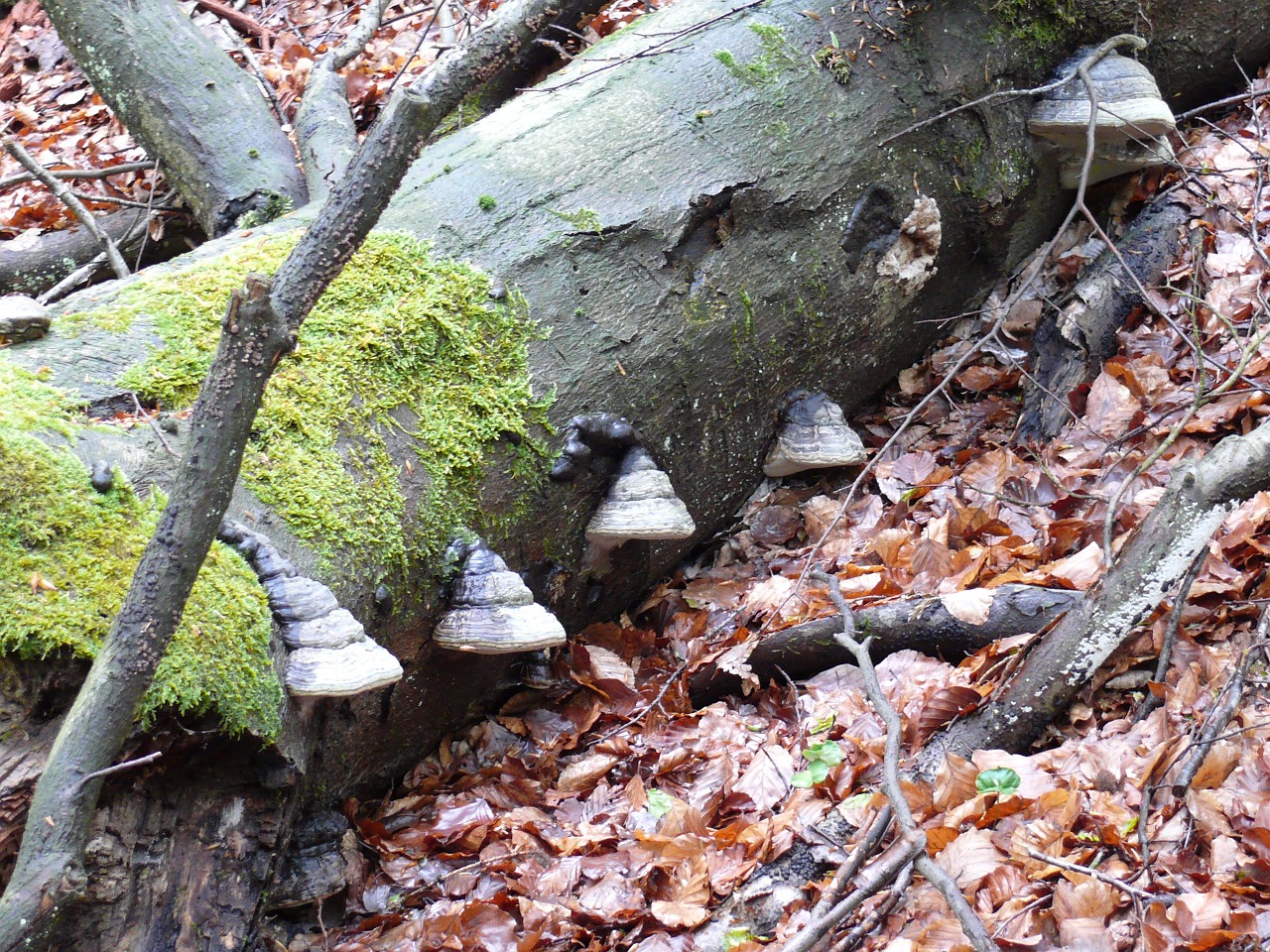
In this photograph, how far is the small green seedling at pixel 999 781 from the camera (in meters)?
2.80

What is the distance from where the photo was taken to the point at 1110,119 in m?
4.37

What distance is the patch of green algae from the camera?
2.49 meters

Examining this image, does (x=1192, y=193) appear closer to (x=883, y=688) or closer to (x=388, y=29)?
(x=883, y=688)

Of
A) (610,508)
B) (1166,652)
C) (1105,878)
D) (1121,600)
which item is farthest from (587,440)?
(1105,878)

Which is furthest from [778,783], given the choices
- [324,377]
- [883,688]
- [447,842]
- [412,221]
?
[412,221]

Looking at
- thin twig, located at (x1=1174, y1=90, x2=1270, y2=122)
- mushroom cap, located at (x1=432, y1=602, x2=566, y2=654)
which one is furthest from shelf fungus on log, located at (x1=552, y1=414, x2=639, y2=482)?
thin twig, located at (x1=1174, y1=90, x2=1270, y2=122)

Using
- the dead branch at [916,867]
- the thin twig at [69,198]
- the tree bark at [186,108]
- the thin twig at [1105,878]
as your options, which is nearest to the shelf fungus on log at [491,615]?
the dead branch at [916,867]

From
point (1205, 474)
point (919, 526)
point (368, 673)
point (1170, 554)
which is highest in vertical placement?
point (368, 673)

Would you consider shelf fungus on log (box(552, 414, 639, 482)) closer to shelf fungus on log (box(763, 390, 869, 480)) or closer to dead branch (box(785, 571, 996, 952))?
shelf fungus on log (box(763, 390, 869, 480))

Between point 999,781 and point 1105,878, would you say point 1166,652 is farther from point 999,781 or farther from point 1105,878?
point 1105,878

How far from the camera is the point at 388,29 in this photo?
24.2 ft

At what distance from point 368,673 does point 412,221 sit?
69.8 inches

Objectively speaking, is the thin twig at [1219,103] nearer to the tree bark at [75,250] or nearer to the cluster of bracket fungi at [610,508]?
the cluster of bracket fungi at [610,508]

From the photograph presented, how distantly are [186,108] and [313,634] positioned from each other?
3.25m
